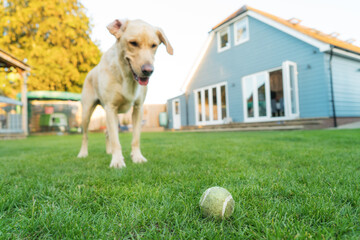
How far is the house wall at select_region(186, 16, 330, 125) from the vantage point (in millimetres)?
8773

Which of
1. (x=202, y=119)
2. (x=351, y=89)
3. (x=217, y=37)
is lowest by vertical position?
(x=202, y=119)

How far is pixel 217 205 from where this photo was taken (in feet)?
3.81

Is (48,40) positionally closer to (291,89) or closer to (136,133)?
(291,89)

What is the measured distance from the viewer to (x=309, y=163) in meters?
2.53

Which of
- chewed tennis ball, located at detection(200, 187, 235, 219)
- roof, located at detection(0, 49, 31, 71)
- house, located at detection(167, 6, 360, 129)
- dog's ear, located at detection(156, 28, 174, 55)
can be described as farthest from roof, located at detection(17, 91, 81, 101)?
chewed tennis ball, located at detection(200, 187, 235, 219)

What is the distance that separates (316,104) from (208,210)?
9213 millimetres

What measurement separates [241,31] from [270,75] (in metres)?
2.76

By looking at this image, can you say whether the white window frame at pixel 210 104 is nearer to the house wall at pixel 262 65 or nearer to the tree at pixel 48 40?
the house wall at pixel 262 65

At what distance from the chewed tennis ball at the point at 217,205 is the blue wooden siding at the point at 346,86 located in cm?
960

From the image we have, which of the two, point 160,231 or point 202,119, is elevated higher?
point 202,119

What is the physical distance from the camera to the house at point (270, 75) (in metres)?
8.77

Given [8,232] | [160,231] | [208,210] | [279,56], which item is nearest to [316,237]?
[208,210]

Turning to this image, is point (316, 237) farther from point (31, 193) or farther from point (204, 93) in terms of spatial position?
point (204, 93)

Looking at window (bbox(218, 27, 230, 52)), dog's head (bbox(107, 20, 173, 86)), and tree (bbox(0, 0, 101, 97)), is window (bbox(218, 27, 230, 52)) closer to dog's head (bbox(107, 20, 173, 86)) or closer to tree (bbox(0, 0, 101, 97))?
tree (bbox(0, 0, 101, 97))
